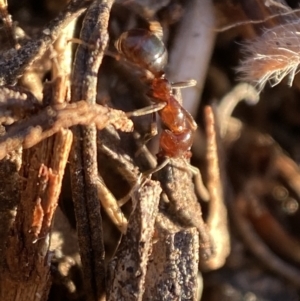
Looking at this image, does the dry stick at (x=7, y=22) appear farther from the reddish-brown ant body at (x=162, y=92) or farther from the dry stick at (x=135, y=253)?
the dry stick at (x=135, y=253)

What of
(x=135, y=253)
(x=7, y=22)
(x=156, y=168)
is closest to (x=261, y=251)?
(x=156, y=168)

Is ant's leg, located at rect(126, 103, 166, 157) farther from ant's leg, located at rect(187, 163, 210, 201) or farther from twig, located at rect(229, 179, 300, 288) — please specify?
twig, located at rect(229, 179, 300, 288)

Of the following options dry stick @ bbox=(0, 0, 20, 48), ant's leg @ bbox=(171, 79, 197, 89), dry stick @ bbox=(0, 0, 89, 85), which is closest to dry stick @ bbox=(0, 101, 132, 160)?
dry stick @ bbox=(0, 0, 89, 85)

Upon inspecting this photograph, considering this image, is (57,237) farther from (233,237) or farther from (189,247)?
(233,237)

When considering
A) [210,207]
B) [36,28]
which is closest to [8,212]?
[36,28]

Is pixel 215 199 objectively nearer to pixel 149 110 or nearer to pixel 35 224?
pixel 149 110
